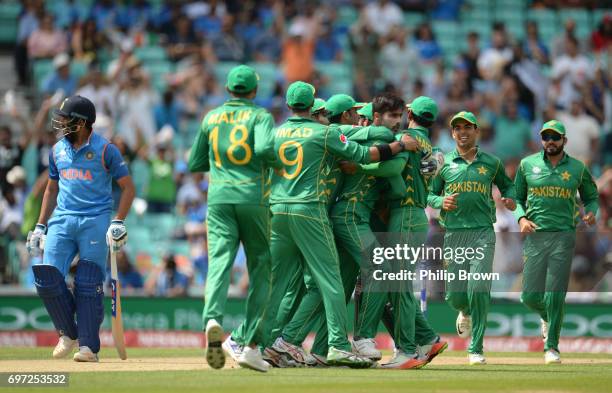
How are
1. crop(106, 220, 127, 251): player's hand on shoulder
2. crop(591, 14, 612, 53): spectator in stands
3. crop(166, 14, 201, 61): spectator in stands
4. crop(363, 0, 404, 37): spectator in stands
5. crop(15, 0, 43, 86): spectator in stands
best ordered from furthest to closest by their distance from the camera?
crop(591, 14, 612, 53): spectator in stands, crop(363, 0, 404, 37): spectator in stands, crop(166, 14, 201, 61): spectator in stands, crop(15, 0, 43, 86): spectator in stands, crop(106, 220, 127, 251): player's hand on shoulder

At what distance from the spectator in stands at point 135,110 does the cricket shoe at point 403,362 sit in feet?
38.4

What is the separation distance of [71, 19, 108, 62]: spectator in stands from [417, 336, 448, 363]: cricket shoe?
13.1m

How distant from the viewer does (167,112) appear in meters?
24.0

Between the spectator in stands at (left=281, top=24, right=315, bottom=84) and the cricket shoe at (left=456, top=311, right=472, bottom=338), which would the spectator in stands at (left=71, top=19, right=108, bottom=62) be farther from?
the cricket shoe at (left=456, top=311, right=472, bottom=338)

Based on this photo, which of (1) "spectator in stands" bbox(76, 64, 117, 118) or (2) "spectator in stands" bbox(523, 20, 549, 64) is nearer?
(1) "spectator in stands" bbox(76, 64, 117, 118)

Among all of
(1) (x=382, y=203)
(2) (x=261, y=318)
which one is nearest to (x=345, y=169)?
(1) (x=382, y=203)

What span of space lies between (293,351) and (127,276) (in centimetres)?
834

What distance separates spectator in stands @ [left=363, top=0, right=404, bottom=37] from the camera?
26312mm

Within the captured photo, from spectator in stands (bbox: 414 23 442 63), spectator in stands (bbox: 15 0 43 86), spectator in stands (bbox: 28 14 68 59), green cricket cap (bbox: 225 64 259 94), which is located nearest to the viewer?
green cricket cap (bbox: 225 64 259 94)

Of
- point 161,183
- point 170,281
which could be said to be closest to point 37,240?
point 170,281

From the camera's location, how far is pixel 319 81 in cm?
2398

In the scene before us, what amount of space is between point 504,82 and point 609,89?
2402mm

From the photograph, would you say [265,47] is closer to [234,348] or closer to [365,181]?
[365,181]

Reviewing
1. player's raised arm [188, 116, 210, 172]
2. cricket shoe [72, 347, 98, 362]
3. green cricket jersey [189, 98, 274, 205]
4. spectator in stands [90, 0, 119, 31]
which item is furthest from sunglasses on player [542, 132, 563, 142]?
spectator in stands [90, 0, 119, 31]
